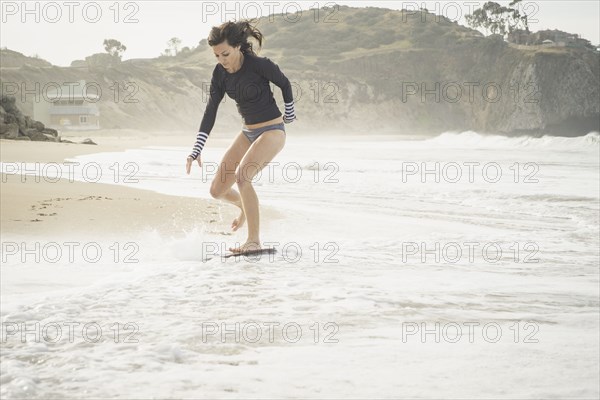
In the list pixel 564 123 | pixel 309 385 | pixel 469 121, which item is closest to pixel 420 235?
pixel 309 385

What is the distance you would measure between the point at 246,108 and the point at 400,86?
90.8 m

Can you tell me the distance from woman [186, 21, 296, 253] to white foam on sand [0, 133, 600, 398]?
0.57m

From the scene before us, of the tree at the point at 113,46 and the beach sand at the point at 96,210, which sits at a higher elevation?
the tree at the point at 113,46

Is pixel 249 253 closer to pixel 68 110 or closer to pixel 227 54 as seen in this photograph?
pixel 227 54

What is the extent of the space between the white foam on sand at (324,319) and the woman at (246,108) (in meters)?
0.57

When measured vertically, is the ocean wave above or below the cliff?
below

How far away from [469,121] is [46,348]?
315ft

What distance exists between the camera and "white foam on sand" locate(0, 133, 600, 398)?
102 inches

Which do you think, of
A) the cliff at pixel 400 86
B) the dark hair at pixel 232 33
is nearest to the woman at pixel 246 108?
the dark hair at pixel 232 33

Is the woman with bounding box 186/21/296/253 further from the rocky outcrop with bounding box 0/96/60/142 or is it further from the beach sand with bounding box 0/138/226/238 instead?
the rocky outcrop with bounding box 0/96/60/142

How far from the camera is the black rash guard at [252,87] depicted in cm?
522

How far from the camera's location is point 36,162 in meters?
14.5

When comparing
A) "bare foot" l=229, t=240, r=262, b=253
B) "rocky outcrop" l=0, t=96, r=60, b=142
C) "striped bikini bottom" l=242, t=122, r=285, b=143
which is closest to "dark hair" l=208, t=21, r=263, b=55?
"striped bikini bottom" l=242, t=122, r=285, b=143

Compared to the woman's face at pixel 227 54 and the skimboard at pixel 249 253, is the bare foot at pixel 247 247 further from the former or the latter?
the woman's face at pixel 227 54
